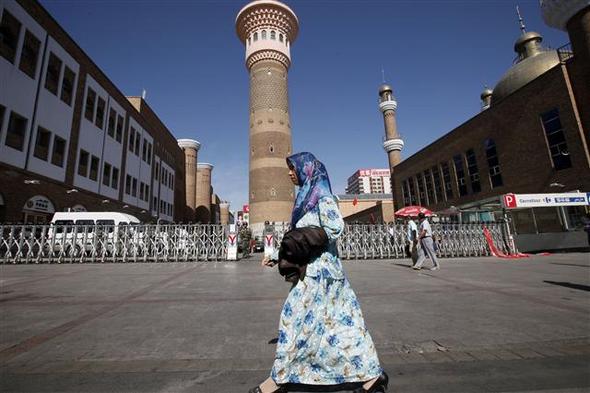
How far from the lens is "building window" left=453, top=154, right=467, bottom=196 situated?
29139mm

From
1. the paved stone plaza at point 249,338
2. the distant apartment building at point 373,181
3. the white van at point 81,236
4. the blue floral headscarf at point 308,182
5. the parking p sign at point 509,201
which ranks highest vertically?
the distant apartment building at point 373,181

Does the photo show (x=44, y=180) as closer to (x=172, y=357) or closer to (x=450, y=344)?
(x=172, y=357)

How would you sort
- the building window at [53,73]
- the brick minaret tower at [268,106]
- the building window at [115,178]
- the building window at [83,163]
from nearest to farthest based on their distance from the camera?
the building window at [53,73] < the building window at [83,163] < the building window at [115,178] < the brick minaret tower at [268,106]

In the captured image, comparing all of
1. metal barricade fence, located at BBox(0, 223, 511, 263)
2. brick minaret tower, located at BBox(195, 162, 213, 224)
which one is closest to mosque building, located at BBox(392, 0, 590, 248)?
metal barricade fence, located at BBox(0, 223, 511, 263)

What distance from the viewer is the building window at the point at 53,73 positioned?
1735 centimetres

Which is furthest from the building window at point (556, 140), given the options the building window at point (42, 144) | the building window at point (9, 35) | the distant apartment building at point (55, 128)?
the building window at point (9, 35)

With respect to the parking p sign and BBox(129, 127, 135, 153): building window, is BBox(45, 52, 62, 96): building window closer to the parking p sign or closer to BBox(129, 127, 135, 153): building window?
BBox(129, 127, 135, 153): building window

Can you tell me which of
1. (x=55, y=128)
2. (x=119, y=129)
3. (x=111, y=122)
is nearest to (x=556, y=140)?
(x=55, y=128)

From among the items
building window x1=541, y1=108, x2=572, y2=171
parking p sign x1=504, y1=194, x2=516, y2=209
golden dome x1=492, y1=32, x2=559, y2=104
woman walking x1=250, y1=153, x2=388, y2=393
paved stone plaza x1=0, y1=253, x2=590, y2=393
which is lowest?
paved stone plaza x1=0, y1=253, x2=590, y2=393

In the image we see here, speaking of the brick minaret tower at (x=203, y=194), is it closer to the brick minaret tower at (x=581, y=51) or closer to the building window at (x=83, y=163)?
the building window at (x=83, y=163)

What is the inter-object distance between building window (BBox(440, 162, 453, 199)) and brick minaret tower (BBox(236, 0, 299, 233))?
16337 mm

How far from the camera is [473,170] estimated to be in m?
27.8

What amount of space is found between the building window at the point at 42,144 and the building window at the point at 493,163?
103 ft

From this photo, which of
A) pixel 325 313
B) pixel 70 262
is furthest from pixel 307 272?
pixel 70 262
